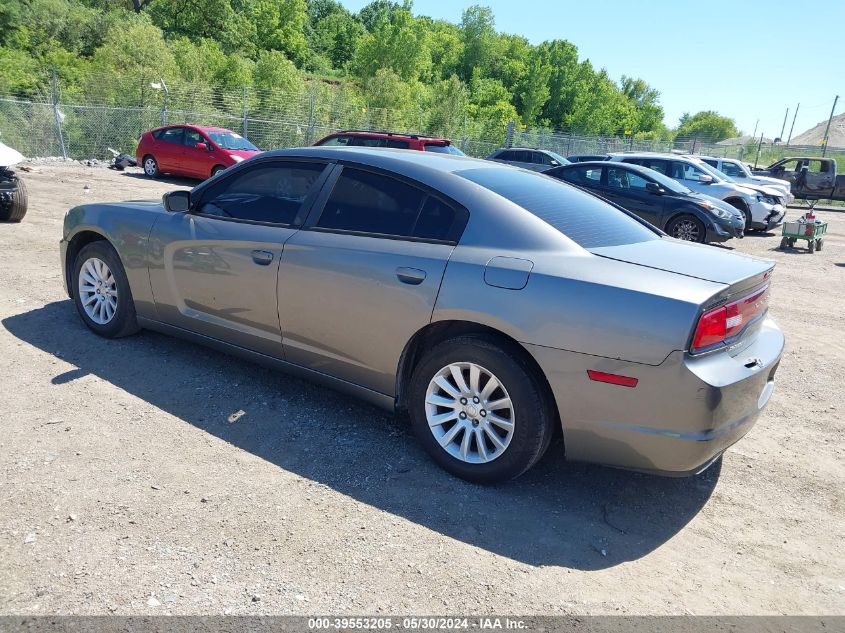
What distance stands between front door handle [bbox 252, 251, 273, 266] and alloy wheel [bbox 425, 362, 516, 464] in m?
1.31

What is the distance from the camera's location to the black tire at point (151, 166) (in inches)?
709

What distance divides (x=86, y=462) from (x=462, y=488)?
6.33ft

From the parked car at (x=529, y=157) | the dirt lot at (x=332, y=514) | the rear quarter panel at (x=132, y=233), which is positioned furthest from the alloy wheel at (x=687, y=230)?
the rear quarter panel at (x=132, y=233)

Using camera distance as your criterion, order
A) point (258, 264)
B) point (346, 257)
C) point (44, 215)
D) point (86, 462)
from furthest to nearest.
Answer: point (44, 215), point (258, 264), point (346, 257), point (86, 462)

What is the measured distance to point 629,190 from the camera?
41.1ft

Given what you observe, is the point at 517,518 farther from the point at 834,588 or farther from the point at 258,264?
the point at 258,264

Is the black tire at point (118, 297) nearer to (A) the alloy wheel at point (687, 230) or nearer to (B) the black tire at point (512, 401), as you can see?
(B) the black tire at point (512, 401)

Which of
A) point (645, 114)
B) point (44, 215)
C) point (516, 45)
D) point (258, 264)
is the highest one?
point (516, 45)

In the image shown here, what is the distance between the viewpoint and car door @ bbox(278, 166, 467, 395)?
3350 mm

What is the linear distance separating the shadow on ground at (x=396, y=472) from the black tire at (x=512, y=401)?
0.11 meters

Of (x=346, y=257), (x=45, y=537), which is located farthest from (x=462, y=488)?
(x=45, y=537)

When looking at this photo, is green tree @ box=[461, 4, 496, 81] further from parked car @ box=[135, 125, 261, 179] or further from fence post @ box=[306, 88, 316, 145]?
parked car @ box=[135, 125, 261, 179]

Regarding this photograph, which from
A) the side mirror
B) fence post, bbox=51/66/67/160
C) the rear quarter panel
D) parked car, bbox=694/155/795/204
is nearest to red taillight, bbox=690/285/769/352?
the side mirror

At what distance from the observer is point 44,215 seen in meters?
10.3
